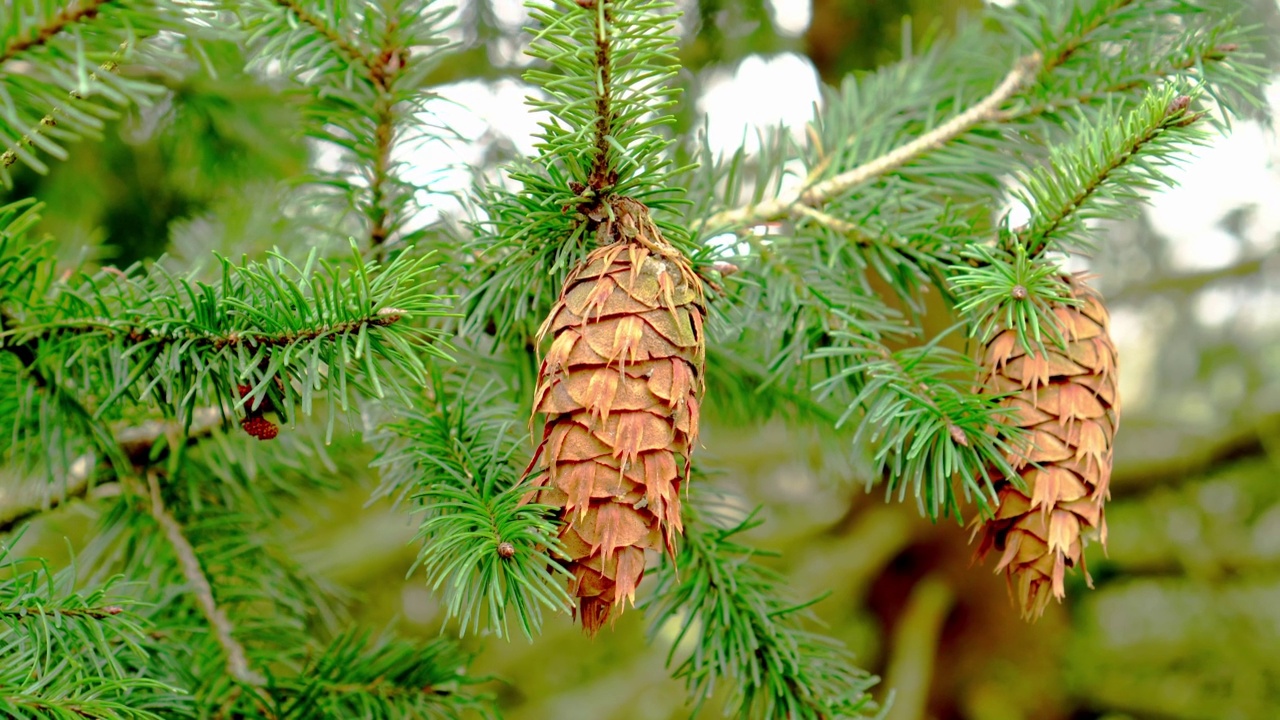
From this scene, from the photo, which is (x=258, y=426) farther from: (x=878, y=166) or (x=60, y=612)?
(x=878, y=166)

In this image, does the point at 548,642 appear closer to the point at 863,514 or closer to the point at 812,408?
the point at 863,514

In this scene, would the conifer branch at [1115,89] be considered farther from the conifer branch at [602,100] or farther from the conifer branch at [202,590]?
the conifer branch at [202,590]

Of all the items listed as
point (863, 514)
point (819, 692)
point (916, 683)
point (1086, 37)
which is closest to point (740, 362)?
point (819, 692)

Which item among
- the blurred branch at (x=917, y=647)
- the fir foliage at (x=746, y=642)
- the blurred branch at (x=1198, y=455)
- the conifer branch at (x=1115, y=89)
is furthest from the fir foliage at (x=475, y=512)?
the blurred branch at (x=1198, y=455)

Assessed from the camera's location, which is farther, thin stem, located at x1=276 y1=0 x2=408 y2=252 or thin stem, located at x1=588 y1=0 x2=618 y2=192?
thin stem, located at x1=276 y1=0 x2=408 y2=252

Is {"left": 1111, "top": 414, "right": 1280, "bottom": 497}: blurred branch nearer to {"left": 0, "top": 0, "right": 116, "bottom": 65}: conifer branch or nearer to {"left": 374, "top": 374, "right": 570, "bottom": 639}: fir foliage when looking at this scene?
{"left": 374, "top": 374, "right": 570, "bottom": 639}: fir foliage

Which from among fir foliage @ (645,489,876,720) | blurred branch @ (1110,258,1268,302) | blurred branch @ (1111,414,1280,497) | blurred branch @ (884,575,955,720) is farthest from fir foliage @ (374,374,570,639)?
blurred branch @ (1110,258,1268,302)
